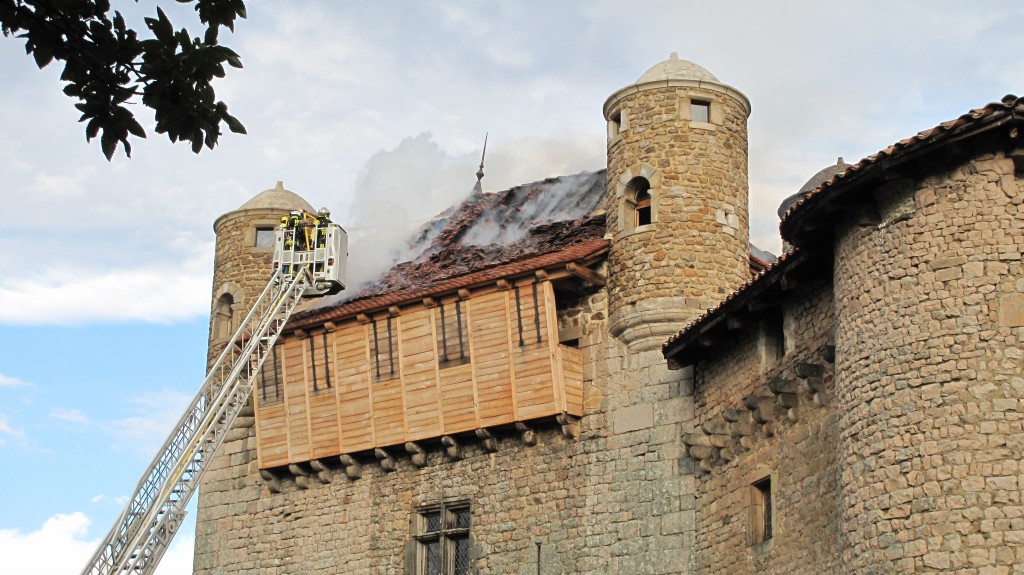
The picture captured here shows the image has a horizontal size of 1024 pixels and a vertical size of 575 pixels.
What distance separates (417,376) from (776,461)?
7.24m

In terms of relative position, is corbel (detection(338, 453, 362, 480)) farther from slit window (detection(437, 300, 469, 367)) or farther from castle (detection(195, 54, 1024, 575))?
slit window (detection(437, 300, 469, 367))

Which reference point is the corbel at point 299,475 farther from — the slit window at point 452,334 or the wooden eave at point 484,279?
the slit window at point 452,334

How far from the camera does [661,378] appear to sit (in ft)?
73.9

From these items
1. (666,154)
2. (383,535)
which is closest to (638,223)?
(666,154)

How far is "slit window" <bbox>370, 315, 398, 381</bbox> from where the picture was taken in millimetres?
24938

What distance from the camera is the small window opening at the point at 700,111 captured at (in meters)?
23.9

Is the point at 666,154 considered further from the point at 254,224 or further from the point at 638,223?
the point at 254,224

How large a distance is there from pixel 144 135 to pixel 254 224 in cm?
2087

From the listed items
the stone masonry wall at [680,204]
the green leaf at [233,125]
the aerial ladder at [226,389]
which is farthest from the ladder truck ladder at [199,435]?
the green leaf at [233,125]

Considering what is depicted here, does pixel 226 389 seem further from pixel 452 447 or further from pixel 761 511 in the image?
pixel 761 511

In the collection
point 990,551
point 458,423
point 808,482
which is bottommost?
point 990,551

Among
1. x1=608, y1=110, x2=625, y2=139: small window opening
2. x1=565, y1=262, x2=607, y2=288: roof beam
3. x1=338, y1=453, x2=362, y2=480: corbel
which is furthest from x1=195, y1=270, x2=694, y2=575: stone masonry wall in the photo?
x1=608, y1=110, x2=625, y2=139: small window opening

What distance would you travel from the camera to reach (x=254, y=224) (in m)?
29.2

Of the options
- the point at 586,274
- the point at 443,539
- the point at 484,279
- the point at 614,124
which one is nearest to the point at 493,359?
the point at 484,279
